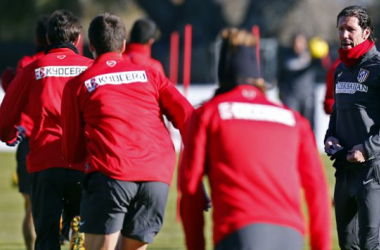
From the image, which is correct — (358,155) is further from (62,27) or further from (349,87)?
(62,27)

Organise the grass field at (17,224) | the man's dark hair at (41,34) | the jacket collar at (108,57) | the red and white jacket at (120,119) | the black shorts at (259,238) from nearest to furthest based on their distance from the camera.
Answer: the black shorts at (259,238) < the red and white jacket at (120,119) < the jacket collar at (108,57) < the man's dark hair at (41,34) < the grass field at (17,224)

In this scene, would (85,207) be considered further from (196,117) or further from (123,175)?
(196,117)

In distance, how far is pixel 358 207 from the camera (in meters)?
7.12

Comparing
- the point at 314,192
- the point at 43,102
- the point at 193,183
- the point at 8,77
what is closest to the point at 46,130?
the point at 43,102

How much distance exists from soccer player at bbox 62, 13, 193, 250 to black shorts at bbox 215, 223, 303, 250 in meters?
1.59

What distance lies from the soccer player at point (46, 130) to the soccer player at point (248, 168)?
2530 mm

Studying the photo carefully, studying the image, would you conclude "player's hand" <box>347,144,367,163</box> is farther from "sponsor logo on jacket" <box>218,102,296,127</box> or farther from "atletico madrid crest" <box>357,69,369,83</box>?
"sponsor logo on jacket" <box>218,102,296,127</box>

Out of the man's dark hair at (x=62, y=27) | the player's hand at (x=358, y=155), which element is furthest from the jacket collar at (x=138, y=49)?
the player's hand at (x=358, y=155)

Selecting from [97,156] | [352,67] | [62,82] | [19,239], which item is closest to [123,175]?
[97,156]

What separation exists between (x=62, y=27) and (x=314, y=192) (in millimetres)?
3215

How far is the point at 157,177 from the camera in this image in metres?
6.38

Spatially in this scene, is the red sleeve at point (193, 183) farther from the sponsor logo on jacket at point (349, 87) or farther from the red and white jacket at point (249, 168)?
the sponsor logo on jacket at point (349, 87)

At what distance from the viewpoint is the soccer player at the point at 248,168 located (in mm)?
4770

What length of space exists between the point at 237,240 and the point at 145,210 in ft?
5.69
